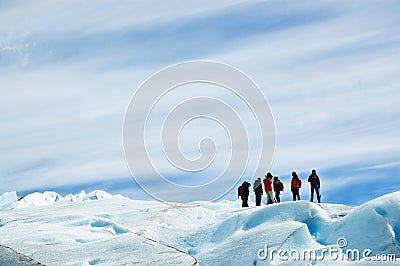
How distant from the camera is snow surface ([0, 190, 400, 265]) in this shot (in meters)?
17.6

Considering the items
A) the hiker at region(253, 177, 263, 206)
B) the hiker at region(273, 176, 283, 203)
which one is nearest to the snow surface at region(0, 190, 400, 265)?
the hiker at region(253, 177, 263, 206)

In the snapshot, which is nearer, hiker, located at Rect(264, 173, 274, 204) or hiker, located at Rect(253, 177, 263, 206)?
hiker, located at Rect(264, 173, 274, 204)

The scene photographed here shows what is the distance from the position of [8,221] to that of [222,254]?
10.0 meters

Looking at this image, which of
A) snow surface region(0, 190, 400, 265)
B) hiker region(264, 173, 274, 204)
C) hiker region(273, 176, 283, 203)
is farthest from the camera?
hiker region(273, 176, 283, 203)

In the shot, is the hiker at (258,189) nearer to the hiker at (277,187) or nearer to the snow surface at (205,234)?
the hiker at (277,187)

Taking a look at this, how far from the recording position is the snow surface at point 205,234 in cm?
1759

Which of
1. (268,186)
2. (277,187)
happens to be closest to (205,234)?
(268,186)

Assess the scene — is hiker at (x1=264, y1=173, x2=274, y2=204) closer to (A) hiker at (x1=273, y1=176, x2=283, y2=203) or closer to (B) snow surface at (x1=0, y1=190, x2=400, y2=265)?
(A) hiker at (x1=273, y1=176, x2=283, y2=203)

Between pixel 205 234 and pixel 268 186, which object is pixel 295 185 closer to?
pixel 268 186

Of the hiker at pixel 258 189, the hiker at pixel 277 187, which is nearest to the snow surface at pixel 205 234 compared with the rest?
the hiker at pixel 258 189

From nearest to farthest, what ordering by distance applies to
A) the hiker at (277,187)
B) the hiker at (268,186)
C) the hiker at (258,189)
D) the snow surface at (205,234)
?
the snow surface at (205,234) → the hiker at (268,186) → the hiker at (258,189) → the hiker at (277,187)

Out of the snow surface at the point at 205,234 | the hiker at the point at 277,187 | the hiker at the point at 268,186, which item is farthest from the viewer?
the hiker at the point at 277,187

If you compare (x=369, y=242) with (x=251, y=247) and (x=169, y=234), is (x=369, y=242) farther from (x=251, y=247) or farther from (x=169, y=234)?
(x=169, y=234)

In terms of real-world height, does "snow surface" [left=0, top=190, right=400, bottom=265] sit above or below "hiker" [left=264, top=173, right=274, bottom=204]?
below
